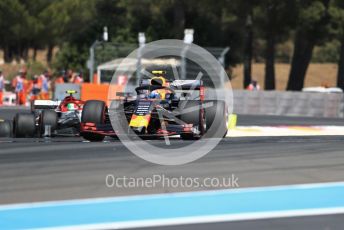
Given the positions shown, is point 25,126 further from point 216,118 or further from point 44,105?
point 216,118

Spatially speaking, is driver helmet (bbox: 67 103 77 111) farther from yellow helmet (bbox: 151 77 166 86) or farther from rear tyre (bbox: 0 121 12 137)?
yellow helmet (bbox: 151 77 166 86)

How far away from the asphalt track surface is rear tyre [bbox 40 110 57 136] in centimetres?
110

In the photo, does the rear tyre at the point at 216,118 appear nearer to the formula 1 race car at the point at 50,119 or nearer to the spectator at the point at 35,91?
the formula 1 race car at the point at 50,119

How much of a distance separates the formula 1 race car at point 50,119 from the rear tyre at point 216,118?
2490 millimetres

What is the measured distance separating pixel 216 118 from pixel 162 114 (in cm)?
103

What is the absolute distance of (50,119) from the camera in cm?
1407

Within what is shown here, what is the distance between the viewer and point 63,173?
9312 mm

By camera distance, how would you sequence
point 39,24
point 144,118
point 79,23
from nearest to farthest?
1. point 144,118
2. point 39,24
3. point 79,23

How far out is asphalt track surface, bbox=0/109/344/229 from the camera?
798 centimetres

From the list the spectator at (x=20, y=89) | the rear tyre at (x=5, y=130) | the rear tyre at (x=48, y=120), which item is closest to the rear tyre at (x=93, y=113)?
the rear tyre at (x=48, y=120)

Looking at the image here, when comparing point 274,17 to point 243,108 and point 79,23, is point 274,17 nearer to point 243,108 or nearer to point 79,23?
point 243,108

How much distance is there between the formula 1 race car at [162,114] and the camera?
12961mm

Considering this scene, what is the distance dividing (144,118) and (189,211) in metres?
5.61

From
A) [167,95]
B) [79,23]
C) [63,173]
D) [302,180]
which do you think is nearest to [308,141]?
[167,95]
